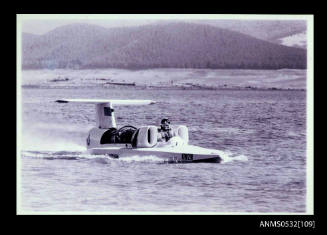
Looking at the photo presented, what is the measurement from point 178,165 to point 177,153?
21 centimetres

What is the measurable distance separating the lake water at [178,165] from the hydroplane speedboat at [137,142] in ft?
0.46

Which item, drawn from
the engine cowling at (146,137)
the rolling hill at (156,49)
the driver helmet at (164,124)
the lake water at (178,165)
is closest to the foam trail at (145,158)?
the lake water at (178,165)

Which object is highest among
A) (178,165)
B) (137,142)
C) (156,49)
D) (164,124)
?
(156,49)

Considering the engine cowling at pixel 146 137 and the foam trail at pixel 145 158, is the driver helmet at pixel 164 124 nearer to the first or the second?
the engine cowling at pixel 146 137

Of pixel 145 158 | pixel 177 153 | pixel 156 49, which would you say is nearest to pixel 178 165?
pixel 177 153

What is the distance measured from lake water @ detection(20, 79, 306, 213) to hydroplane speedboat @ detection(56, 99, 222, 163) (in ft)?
0.46

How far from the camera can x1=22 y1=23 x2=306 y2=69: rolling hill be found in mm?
13180

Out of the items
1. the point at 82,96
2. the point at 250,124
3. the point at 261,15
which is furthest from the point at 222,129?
the point at 261,15

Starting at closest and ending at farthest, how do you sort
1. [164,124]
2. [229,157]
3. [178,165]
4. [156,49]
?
[178,165] → [229,157] → [164,124] → [156,49]

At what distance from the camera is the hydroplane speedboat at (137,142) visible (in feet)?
42.7

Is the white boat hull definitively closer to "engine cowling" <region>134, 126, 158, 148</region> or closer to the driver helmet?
"engine cowling" <region>134, 126, 158, 148</region>

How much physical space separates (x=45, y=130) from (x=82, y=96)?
1.10 m

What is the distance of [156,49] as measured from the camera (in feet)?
48.1

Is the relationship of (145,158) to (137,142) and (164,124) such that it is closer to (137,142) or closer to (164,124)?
(137,142)
